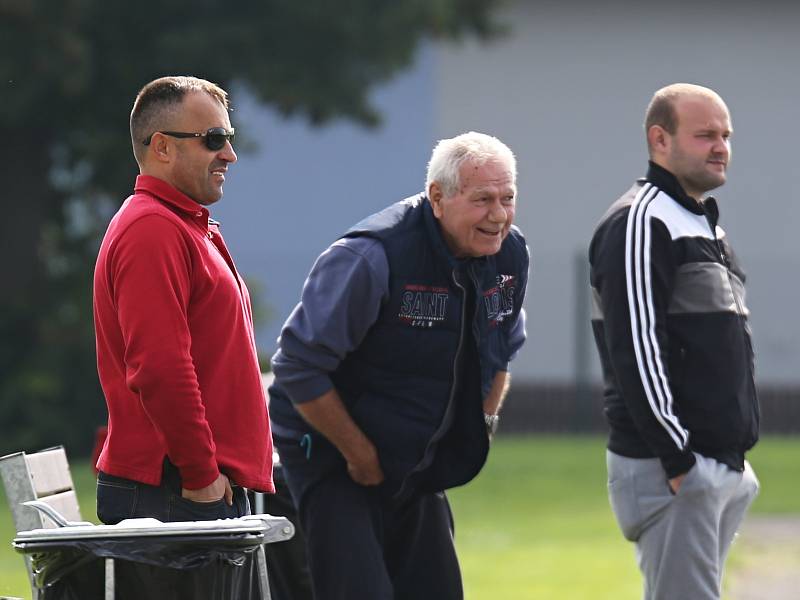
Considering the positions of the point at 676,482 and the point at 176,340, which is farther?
the point at 676,482

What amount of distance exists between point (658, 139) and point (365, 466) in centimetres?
157

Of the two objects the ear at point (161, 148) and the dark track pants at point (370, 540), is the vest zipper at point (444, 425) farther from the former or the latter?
the ear at point (161, 148)

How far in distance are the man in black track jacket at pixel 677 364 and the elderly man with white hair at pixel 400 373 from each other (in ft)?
1.39

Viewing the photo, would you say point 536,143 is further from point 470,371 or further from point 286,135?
point 470,371

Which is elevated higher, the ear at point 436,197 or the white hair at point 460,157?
the white hair at point 460,157

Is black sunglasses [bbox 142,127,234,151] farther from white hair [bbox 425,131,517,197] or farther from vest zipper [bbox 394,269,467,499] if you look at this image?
vest zipper [bbox 394,269,467,499]

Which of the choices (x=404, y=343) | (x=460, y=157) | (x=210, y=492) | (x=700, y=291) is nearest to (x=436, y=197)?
(x=460, y=157)

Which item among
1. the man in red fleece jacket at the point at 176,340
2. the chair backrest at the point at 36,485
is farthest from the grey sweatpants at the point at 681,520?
the chair backrest at the point at 36,485

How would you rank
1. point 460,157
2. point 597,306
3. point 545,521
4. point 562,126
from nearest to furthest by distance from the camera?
1. point 460,157
2. point 597,306
3. point 545,521
4. point 562,126

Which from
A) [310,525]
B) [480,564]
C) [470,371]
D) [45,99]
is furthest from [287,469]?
[45,99]

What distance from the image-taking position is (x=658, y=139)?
19.9 feet

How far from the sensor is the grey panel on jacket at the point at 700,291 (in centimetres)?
585

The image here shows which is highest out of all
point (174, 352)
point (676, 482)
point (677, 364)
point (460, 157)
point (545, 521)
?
point (460, 157)

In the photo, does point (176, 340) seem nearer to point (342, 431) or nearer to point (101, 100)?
point (342, 431)
